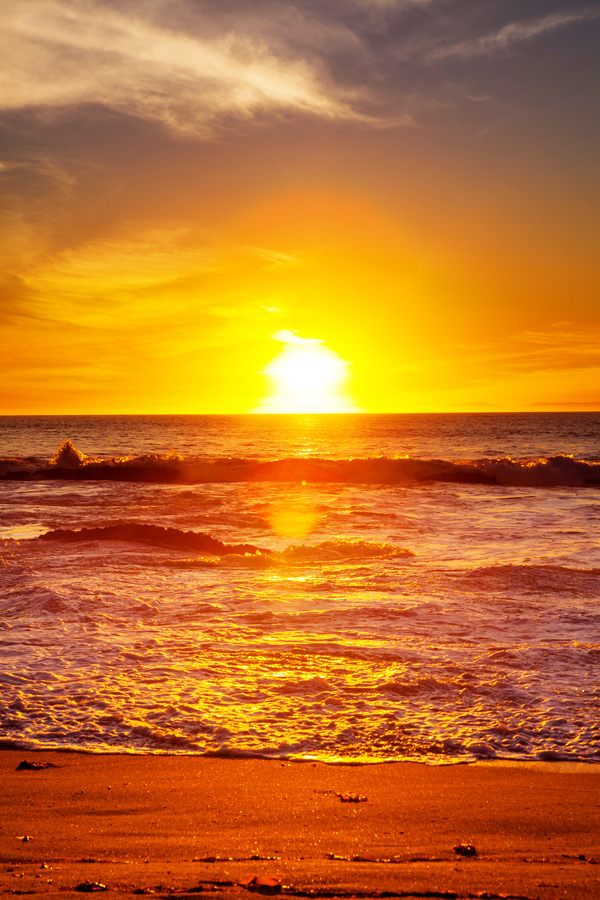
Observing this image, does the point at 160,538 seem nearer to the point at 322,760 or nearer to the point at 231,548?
the point at 231,548

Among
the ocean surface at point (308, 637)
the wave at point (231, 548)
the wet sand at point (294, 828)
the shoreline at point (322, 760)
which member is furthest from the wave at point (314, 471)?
the wet sand at point (294, 828)

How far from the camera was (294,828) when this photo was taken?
3.38 meters

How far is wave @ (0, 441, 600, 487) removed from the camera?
1161 inches

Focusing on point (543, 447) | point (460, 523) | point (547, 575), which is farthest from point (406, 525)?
point (543, 447)

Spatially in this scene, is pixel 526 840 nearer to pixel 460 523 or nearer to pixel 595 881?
pixel 595 881

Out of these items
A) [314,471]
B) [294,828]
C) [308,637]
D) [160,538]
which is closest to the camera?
[294,828]

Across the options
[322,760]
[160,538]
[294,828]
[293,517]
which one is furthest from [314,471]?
[294,828]

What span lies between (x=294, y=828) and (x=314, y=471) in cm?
2910

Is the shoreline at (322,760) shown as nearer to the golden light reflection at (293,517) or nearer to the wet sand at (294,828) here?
the wet sand at (294,828)

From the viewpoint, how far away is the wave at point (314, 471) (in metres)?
29.5

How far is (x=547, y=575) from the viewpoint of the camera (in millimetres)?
9922

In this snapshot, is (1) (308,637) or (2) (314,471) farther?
(2) (314,471)

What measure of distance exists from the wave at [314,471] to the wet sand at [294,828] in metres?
25.5

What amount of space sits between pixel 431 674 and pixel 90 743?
9.34ft
